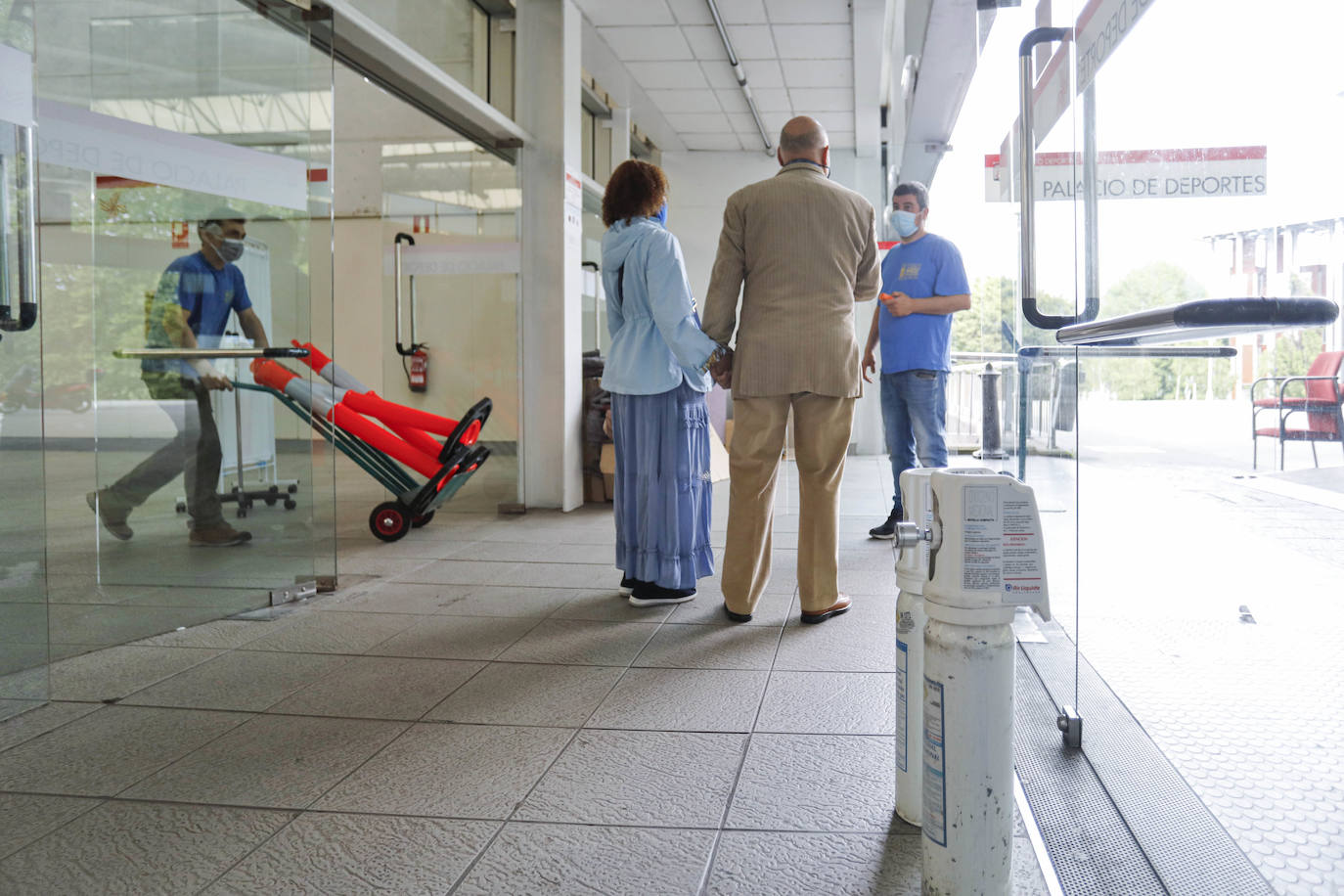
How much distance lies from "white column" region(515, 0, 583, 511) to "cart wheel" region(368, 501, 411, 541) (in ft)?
3.92

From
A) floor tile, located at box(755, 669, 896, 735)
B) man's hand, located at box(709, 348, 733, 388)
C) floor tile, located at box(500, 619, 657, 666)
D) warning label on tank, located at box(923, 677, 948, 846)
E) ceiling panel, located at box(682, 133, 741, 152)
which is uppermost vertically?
ceiling panel, located at box(682, 133, 741, 152)

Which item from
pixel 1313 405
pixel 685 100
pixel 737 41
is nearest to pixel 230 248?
pixel 1313 405

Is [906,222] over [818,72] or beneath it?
beneath

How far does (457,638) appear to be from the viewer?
301 cm

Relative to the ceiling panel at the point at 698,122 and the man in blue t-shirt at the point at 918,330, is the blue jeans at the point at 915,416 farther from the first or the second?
the ceiling panel at the point at 698,122

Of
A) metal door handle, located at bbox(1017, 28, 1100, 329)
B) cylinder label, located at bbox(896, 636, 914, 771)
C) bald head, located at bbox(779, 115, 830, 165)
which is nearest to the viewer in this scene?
cylinder label, located at bbox(896, 636, 914, 771)

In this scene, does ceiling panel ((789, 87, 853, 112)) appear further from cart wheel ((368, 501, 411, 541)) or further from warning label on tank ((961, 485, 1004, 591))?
warning label on tank ((961, 485, 1004, 591))

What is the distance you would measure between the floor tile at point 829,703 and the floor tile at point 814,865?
0.51m

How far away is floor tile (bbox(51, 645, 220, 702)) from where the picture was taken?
257cm

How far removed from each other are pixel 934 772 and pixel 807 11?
19.9ft

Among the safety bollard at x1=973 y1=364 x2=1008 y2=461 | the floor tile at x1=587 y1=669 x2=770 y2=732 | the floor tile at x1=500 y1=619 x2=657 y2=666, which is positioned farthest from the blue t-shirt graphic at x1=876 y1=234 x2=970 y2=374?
the floor tile at x1=587 y1=669 x2=770 y2=732

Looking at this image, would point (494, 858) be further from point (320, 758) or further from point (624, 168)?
point (624, 168)

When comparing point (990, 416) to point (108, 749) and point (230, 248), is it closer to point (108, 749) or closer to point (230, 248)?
point (230, 248)

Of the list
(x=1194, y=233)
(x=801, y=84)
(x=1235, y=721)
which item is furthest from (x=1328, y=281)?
(x=801, y=84)
